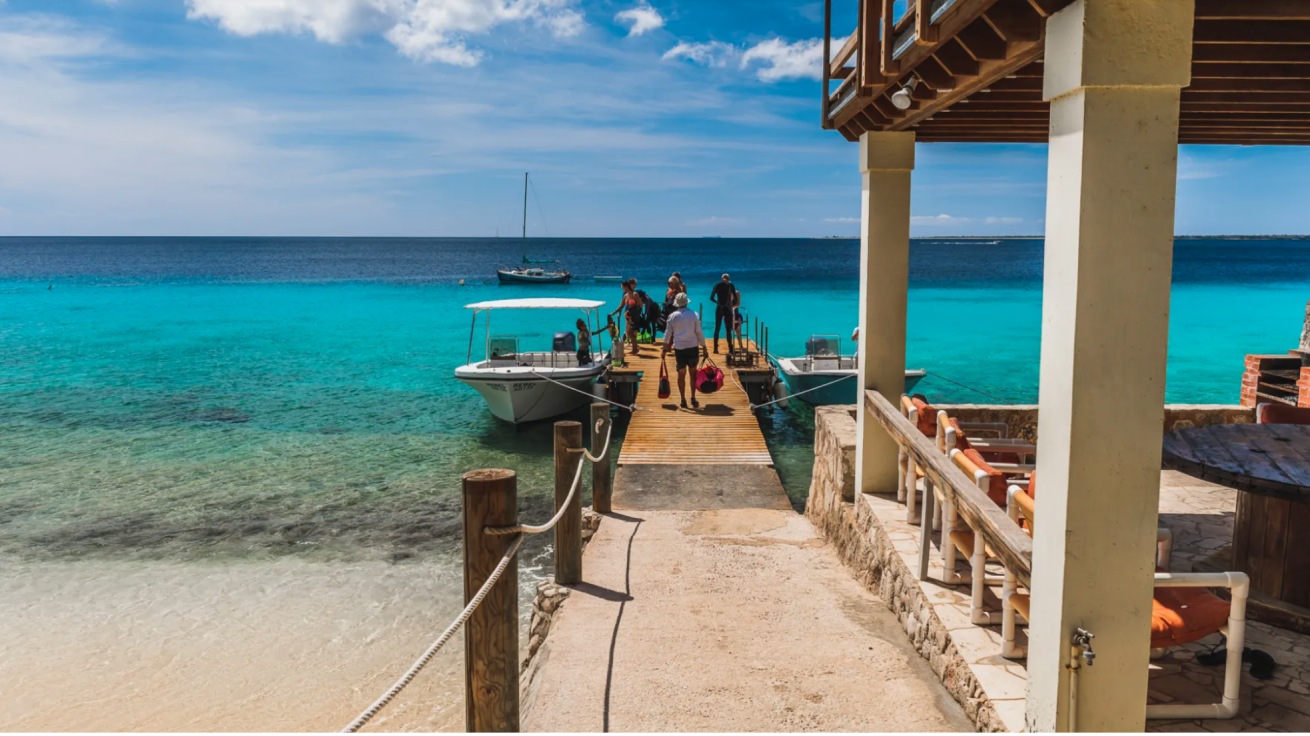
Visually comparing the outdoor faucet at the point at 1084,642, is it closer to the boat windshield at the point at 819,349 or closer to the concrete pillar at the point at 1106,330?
the concrete pillar at the point at 1106,330

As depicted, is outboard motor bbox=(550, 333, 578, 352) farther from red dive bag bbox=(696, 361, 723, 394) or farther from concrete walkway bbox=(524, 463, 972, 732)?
concrete walkway bbox=(524, 463, 972, 732)

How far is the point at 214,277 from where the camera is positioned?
3629 inches

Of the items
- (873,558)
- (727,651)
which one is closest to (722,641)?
(727,651)

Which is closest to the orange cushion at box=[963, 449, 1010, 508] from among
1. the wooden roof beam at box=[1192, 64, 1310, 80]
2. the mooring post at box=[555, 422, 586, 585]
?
the wooden roof beam at box=[1192, 64, 1310, 80]

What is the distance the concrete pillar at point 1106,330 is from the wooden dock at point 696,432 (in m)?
7.55

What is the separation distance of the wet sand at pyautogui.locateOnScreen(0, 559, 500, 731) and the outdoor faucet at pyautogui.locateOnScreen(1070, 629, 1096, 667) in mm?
4833

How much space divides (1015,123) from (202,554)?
9.67 meters

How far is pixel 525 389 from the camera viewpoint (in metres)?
16.7

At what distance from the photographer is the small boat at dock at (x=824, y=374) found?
58.1ft

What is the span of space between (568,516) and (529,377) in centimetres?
1060

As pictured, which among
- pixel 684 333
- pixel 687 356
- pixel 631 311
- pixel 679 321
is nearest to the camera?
pixel 679 321

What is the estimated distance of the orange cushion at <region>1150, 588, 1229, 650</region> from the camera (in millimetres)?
3393

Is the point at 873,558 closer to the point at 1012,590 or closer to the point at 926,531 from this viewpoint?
the point at 926,531

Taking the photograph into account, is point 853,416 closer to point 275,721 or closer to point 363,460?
point 275,721
